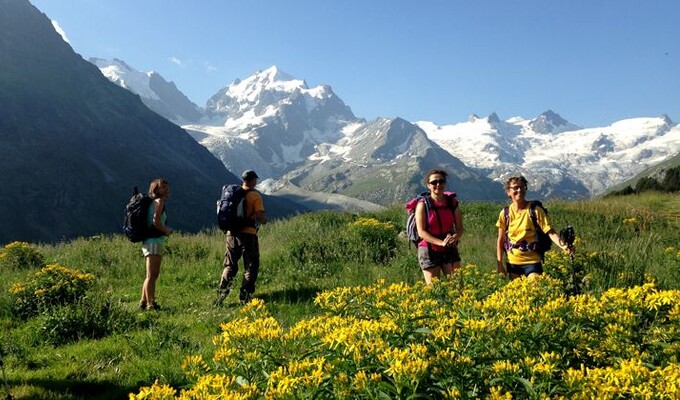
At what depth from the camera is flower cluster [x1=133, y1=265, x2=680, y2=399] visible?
2215mm

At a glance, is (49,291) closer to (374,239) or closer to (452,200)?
(452,200)

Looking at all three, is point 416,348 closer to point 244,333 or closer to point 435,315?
point 435,315

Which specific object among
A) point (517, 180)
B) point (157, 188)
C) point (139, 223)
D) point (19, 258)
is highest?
point (517, 180)

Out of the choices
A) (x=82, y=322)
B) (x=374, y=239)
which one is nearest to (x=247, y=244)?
(x=82, y=322)

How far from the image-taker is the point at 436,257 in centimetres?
680

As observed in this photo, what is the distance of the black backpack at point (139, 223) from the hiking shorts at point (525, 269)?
6000 millimetres

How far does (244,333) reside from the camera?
9.31 feet

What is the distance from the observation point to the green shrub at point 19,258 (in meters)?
11.5

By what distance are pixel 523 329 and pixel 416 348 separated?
83 cm

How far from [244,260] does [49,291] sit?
10.6ft

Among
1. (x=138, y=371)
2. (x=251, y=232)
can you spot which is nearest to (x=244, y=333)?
(x=138, y=371)

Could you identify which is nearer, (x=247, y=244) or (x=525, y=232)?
(x=525, y=232)

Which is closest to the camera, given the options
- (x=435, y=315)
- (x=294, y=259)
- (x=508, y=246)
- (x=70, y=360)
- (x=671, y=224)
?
(x=435, y=315)

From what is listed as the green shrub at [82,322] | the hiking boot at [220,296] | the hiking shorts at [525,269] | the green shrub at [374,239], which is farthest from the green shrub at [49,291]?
the hiking shorts at [525,269]
